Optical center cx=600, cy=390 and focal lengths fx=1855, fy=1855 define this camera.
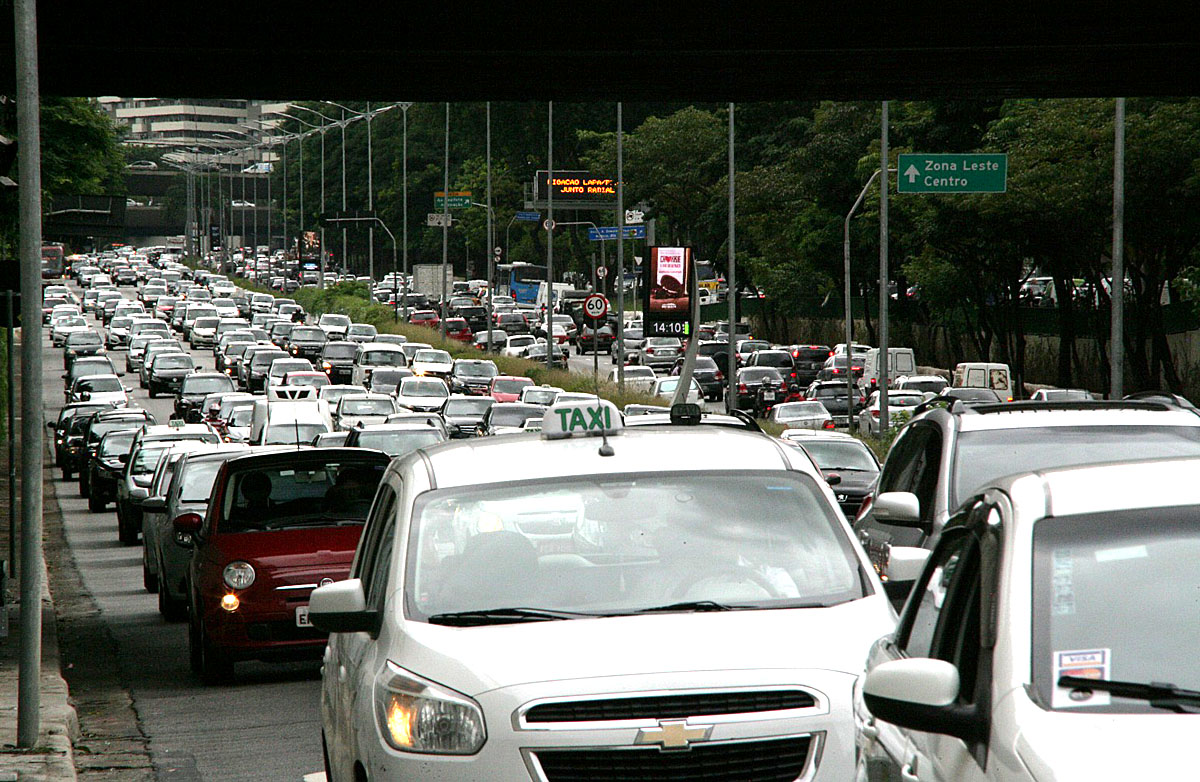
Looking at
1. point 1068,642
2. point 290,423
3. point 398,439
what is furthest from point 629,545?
point 290,423

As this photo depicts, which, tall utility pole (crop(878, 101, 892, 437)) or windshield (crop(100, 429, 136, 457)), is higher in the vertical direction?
tall utility pole (crop(878, 101, 892, 437))

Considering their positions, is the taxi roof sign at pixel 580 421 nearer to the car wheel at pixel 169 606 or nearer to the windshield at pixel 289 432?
the car wheel at pixel 169 606

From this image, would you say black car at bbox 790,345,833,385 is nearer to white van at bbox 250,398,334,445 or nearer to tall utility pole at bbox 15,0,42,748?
white van at bbox 250,398,334,445

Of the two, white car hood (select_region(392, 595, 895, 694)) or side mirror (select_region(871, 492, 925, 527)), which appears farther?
side mirror (select_region(871, 492, 925, 527))

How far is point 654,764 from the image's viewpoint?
17.8 feet

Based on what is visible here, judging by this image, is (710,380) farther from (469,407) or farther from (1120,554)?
(1120,554)

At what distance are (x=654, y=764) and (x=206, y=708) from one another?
7.75 metres

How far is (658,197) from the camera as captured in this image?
291ft

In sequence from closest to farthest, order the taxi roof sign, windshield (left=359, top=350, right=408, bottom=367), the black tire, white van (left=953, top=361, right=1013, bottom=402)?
the taxi roof sign → the black tire → white van (left=953, top=361, right=1013, bottom=402) → windshield (left=359, top=350, right=408, bottom=367)

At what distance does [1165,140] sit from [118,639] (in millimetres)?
33471

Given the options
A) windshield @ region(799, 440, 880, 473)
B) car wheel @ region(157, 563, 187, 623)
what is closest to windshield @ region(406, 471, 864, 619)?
car wheel @ region(157, 563, 187, 623)

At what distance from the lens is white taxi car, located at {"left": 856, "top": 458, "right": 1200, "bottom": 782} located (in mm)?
3678

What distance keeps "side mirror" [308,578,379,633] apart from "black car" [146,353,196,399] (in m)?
60.2

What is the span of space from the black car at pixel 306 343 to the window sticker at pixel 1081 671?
68.2m
